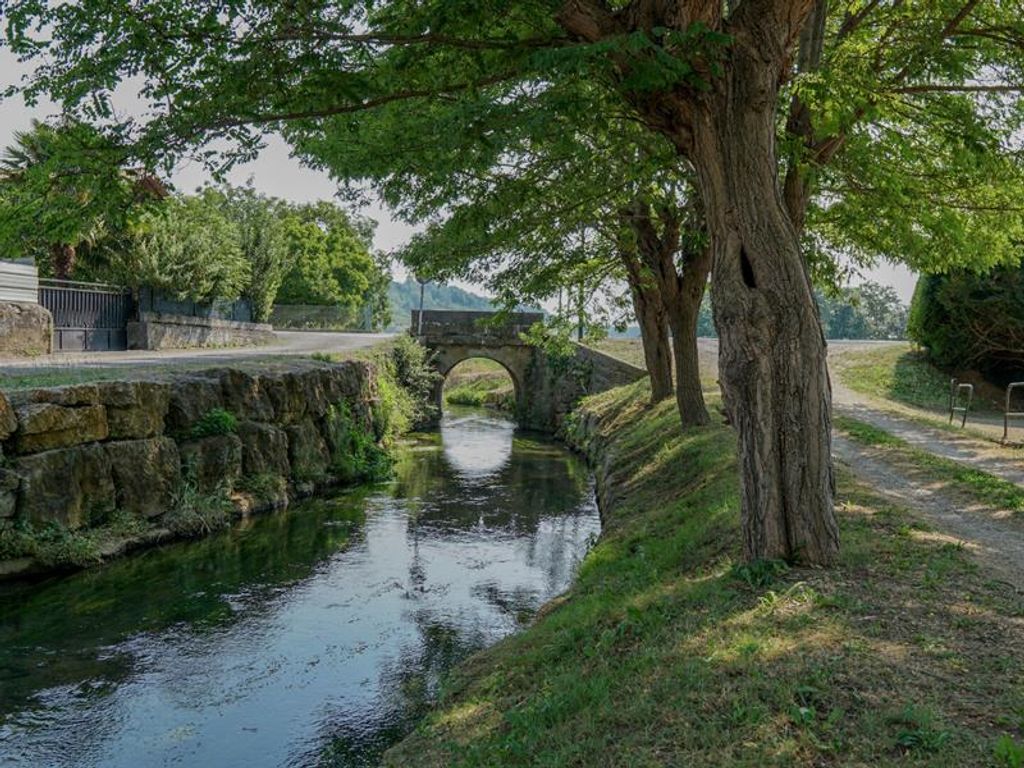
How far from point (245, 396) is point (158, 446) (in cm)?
330

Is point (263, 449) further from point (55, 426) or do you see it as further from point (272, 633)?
point (272, 633)

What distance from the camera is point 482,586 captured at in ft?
38.7

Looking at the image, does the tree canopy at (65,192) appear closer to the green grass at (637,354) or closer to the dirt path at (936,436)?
the dirt path at (936,436)

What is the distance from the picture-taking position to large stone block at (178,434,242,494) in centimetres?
1502

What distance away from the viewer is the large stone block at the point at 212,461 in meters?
15.0

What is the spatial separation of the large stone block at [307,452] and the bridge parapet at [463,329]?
17.4m

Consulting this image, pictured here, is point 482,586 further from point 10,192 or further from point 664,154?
point 10,192

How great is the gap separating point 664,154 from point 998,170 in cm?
340

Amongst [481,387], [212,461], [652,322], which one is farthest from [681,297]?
[481,387]

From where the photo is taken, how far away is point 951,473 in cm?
1086

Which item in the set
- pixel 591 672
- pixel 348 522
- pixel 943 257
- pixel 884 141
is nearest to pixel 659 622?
pixel 591 672

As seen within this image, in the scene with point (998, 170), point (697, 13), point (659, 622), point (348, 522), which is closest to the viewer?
point (697, 13)

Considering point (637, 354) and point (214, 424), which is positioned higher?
point (637, 354)

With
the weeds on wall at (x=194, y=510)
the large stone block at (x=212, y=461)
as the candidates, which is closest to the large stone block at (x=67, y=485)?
the weeds on wall at (x=194, y=510)
